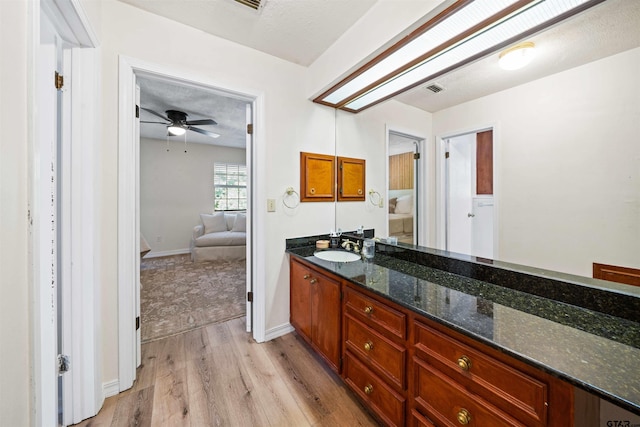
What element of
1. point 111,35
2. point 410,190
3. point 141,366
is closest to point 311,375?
point 141,366

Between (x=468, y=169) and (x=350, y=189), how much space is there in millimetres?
1108

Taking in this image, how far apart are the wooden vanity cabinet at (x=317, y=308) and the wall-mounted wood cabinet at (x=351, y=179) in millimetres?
797

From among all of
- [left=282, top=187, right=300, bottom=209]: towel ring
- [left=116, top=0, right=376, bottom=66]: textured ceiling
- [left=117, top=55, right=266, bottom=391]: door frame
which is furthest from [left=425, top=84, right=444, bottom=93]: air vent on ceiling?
[left=117, top=55, right=266, bottom=391]: door frame

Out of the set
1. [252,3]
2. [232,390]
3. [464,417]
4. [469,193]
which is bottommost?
[232,390]

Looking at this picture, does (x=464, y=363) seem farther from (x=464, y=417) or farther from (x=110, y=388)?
(x=110, y=388)

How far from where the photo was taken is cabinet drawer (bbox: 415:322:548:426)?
0.69 m

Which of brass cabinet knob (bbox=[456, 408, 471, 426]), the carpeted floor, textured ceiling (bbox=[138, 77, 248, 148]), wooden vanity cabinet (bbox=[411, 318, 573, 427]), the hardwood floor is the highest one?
textured ceiling (bbox=[138, 77, 248, 148])

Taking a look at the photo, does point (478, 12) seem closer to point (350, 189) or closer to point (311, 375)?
point (350, 189)

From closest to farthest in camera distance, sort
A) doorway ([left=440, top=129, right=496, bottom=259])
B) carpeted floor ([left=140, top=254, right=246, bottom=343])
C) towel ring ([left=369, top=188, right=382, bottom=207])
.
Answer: doorway ([left=440, top=129, right=496, bottom=259]) → towel ring ([left=369, top=188, right=382, bottom=207]) → carpeted floor ([left=140, top=254, right=246, bottom=343])

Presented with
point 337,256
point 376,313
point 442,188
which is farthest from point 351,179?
point 376,313

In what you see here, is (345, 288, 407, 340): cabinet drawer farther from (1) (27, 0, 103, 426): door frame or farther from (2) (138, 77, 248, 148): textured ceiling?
(2) (138, 77, 248, 148): textured ceiling

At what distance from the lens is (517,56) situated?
3.64 feet

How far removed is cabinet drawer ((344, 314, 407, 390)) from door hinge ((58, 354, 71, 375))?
1575 millimetres

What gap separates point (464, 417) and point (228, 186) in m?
6.06
